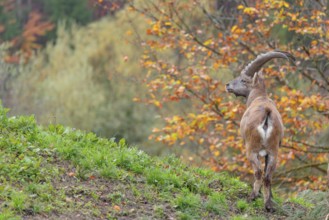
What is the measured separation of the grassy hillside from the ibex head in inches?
75.7

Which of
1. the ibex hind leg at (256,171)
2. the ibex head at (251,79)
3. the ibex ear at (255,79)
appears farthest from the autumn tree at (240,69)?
the ibex hind leg at (256,171)

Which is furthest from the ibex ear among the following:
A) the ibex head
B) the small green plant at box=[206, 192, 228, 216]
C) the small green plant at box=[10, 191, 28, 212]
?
the small green plant at box=[10, 191, 28, 212]

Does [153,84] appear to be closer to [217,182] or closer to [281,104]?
[281,104]

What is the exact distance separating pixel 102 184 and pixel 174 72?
911cm

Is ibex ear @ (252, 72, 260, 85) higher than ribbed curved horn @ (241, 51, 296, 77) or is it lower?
lower

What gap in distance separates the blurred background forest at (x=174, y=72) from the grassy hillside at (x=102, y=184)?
4.35ft

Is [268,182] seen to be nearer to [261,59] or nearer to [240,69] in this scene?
[261,59]

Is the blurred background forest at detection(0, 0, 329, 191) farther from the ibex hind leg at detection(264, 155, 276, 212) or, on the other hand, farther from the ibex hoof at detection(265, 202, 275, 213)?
the ibex hoof at detection(265, 202, 275, 213)

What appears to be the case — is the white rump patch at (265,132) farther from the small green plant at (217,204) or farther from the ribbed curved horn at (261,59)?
the ribbed curved horn at (261,59)

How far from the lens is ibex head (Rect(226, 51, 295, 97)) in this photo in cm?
1256

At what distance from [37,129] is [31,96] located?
1091 inches

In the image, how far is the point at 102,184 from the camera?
10023 mm

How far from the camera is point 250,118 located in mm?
10867

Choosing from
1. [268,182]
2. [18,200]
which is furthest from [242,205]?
[18,200]
